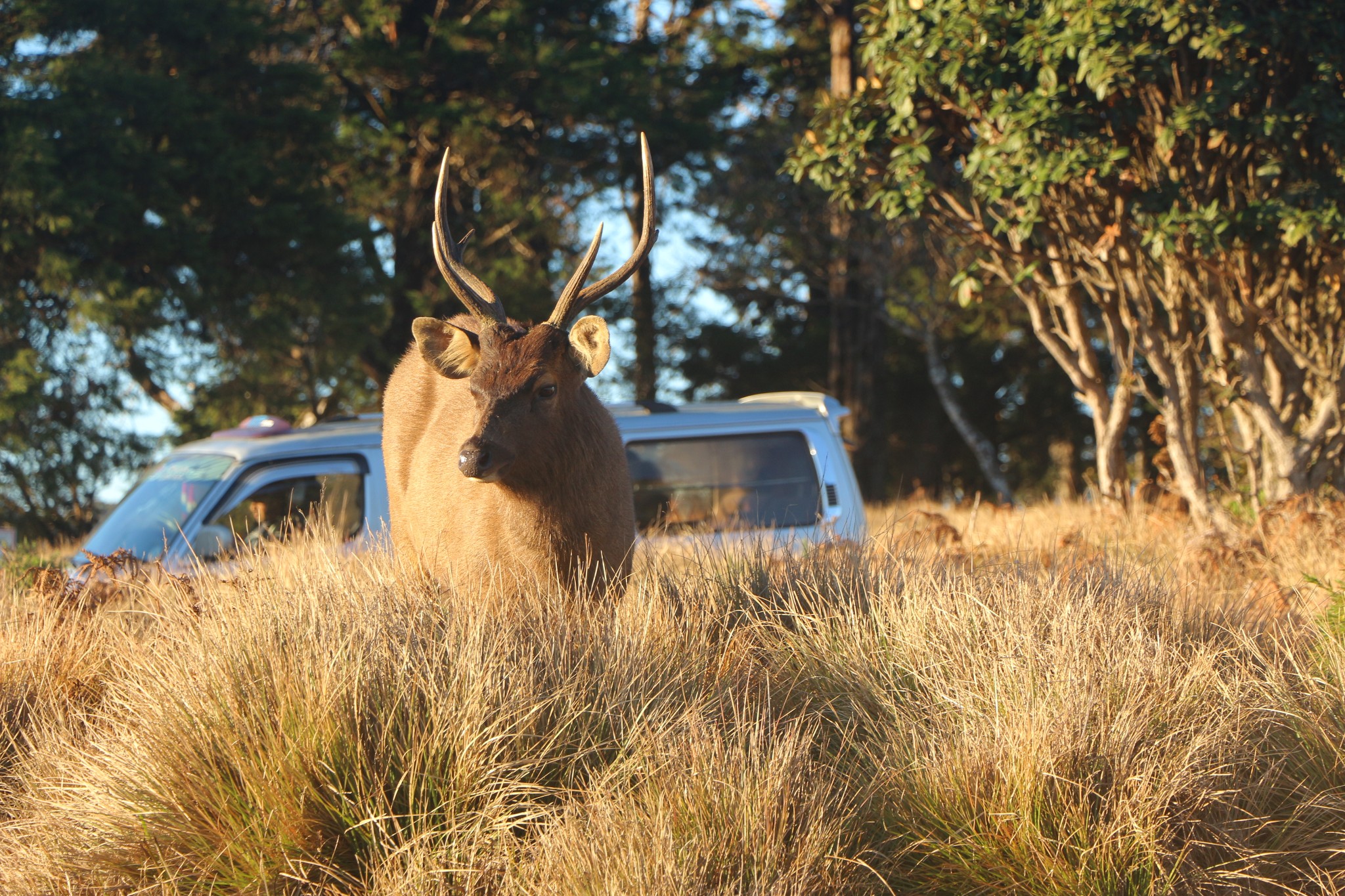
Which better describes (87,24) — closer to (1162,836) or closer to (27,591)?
(27,591)

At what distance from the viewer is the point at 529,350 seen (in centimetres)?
498

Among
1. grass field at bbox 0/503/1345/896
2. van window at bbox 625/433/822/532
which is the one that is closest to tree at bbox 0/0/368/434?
van window at bbox 625/433/822/532

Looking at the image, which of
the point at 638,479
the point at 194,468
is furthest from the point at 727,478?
the point at 194,468

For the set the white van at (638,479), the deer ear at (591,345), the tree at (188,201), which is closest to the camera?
the deer ear at (591,345)

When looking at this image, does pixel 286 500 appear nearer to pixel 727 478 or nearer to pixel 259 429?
pixel 259 429

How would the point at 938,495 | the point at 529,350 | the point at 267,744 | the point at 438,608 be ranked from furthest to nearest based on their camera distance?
the point at 938,495
the point at 529,350
the point at 438,608
the point at 267,744

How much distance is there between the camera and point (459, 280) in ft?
17.0

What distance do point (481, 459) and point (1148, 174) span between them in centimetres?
644

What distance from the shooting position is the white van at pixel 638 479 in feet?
24.1

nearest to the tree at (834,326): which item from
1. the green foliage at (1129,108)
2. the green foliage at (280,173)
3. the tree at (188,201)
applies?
the green foliage at (280,173)

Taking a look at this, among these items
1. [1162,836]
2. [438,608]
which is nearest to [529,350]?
[438,608]

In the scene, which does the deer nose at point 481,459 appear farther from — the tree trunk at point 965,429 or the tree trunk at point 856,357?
the tree trunk at point 856,357

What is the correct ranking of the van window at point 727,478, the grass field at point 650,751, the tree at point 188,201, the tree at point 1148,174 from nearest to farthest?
the grass field at point 650,751 → the tree at point 1148,174 → the van window at point 727,478 → the tree at point 188,201

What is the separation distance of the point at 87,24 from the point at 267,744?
16.2 meters
